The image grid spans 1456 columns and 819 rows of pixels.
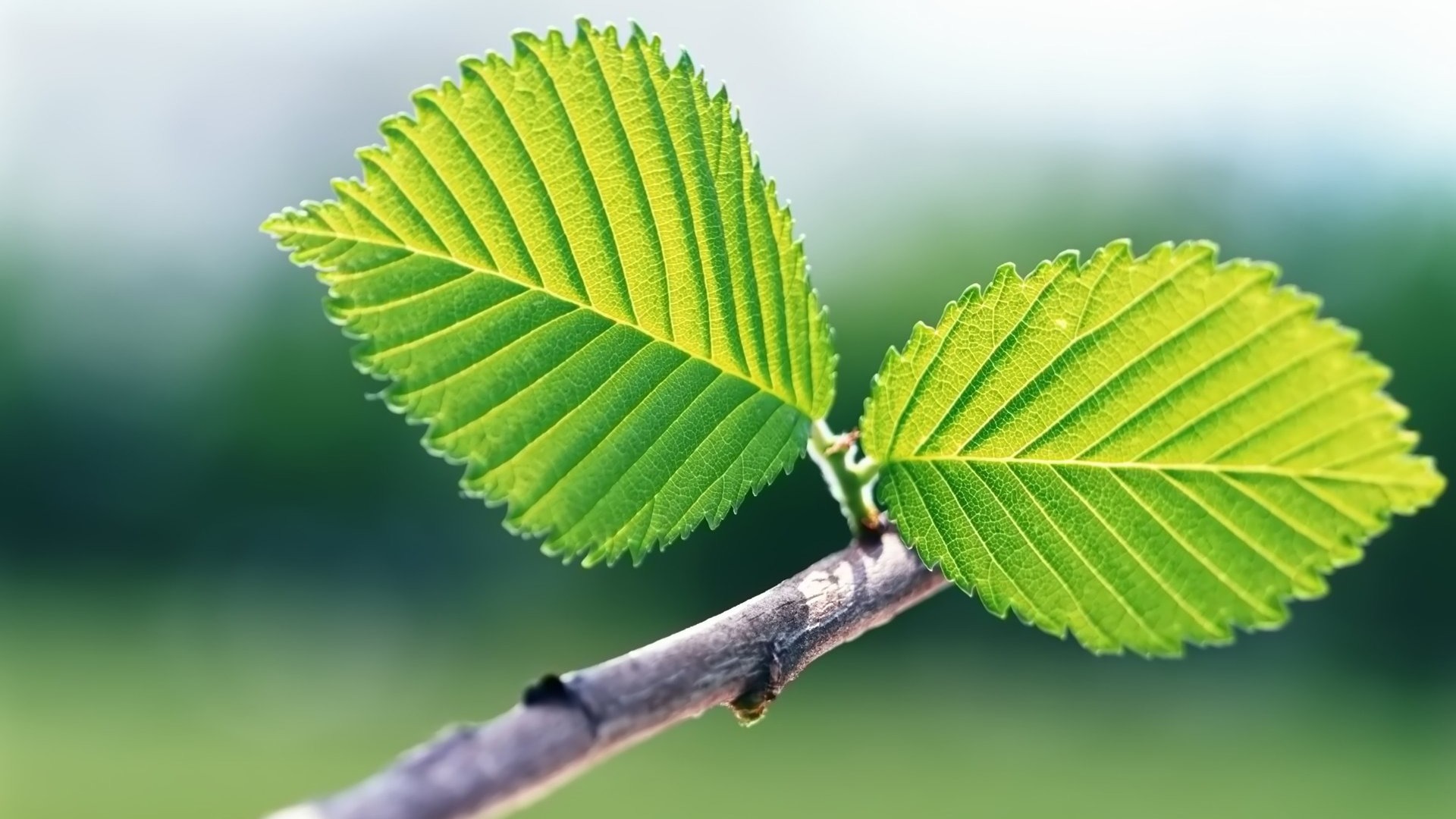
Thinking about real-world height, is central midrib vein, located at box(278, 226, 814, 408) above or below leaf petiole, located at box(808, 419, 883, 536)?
above

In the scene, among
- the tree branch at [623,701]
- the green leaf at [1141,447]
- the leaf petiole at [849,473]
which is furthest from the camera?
the leaf petiole at [849,473]

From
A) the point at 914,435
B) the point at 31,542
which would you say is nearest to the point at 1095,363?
the point at 914,435

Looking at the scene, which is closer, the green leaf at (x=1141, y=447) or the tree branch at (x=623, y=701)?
the tree branch at (x=623, y=701)

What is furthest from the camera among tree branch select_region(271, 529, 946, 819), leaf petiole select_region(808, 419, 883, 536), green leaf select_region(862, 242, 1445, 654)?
leaf petiole select_region(808, 419, 883, 536)

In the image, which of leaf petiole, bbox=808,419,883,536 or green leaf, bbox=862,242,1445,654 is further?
leaf petiole, bbox=808,419,883,536

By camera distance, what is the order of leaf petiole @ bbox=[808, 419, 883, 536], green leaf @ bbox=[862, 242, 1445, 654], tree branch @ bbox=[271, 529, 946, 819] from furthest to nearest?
leaf petiole @ bbox=[808, 419, 883, 536] → green leaf @ bbox=[862, 242, 1445, 654] → tree branch @ bbox=[271, 529, 946, 819]

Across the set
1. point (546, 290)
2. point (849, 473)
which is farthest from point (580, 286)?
point (849, 473)
